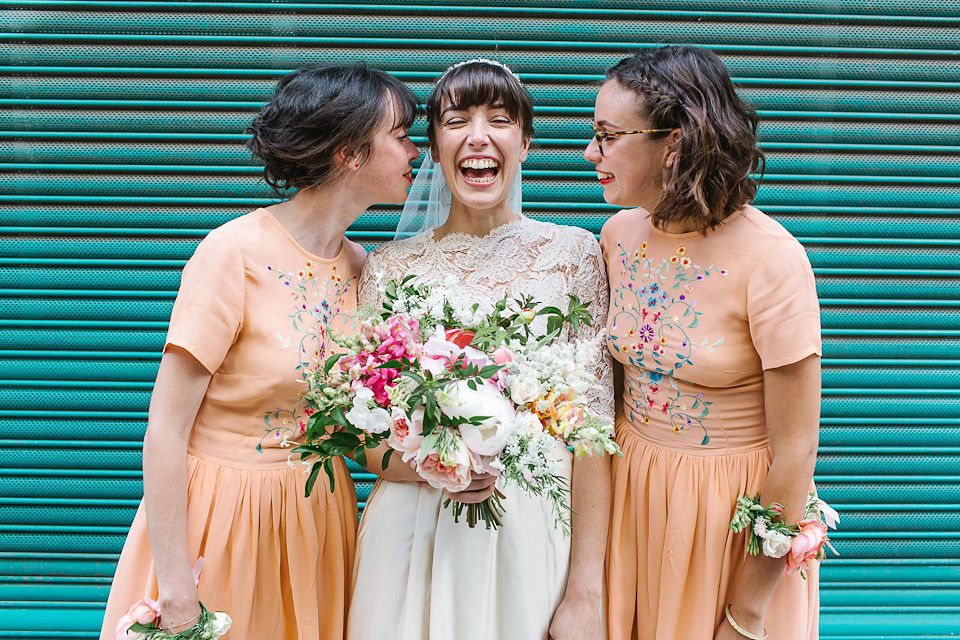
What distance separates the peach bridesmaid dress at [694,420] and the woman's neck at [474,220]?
1.58 ft

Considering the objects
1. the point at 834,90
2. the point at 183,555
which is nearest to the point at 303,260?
the point at 183,555

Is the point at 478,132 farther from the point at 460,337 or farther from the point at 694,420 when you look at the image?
the point at 694,420

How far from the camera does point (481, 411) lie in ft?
4.94

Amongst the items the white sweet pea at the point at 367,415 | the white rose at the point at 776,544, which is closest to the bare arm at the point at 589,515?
the white rose at the point at 776,544

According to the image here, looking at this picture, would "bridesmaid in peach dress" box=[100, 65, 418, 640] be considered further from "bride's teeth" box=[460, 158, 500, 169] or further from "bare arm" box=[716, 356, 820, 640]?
"bare arm" box=[716, 356, 820, 640]

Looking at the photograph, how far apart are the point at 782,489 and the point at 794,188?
2.14 metres

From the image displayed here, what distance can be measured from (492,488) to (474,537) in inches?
10.6

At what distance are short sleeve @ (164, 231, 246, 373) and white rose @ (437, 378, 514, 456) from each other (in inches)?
31.6

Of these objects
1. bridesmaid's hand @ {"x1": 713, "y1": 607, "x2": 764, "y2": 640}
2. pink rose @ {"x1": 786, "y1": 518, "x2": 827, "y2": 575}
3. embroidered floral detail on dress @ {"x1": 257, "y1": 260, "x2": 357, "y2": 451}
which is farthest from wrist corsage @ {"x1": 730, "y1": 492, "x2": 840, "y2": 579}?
embroidered floral detail on dress @ {"x1": 257, "y1": 260, "x2": 357, "y2": 451}

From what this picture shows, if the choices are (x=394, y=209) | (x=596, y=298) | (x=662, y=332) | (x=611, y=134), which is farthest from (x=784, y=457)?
(x=394, y=209)

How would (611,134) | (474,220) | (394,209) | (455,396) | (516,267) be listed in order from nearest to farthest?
(455,396)
(611,134)
(516,267)
(474,220)
(394,209)

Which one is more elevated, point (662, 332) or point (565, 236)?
point (565, 236)

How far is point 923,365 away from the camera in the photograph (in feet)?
11.4

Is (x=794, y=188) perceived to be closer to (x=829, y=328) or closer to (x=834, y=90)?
(x=834, y=90)
